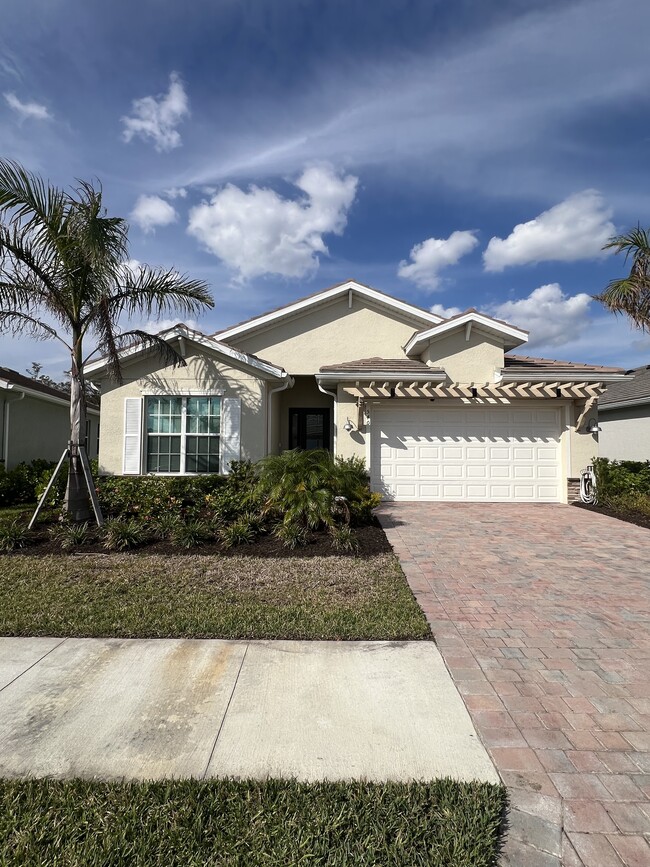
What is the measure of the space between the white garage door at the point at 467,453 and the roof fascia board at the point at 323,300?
393 centimetres

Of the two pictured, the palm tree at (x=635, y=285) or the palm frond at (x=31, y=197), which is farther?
the palm tree at (x=635, y=285)

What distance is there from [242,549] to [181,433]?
549cm

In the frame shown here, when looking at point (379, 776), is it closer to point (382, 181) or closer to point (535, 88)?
point (535, 88)

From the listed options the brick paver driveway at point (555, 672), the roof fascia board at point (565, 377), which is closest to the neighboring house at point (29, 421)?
the brick paver driveway at point (555, 672)

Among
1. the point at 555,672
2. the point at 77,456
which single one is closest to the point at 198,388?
the point at 77,456

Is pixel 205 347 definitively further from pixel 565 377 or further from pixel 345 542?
pixel 565 377

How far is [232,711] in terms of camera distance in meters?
3.35

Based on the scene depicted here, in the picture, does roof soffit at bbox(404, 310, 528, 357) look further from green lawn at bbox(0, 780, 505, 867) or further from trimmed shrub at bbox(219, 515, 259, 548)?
green lawn at bbox(0, 780, 505, 867)

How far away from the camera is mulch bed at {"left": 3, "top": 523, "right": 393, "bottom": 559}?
7855mm

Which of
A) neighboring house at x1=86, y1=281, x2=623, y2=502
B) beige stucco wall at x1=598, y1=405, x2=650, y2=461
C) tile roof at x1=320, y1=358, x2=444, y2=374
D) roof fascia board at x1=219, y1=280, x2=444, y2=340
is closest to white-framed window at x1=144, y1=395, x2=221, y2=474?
neighboring house at x1=86, y1=281, x2=623, y2=502

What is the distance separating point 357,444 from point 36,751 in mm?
10820

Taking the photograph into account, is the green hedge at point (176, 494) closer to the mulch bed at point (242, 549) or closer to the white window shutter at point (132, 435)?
the white window shutter at point (132, 435)

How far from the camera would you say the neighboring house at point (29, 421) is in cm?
1570

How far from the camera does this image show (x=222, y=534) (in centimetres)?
848
